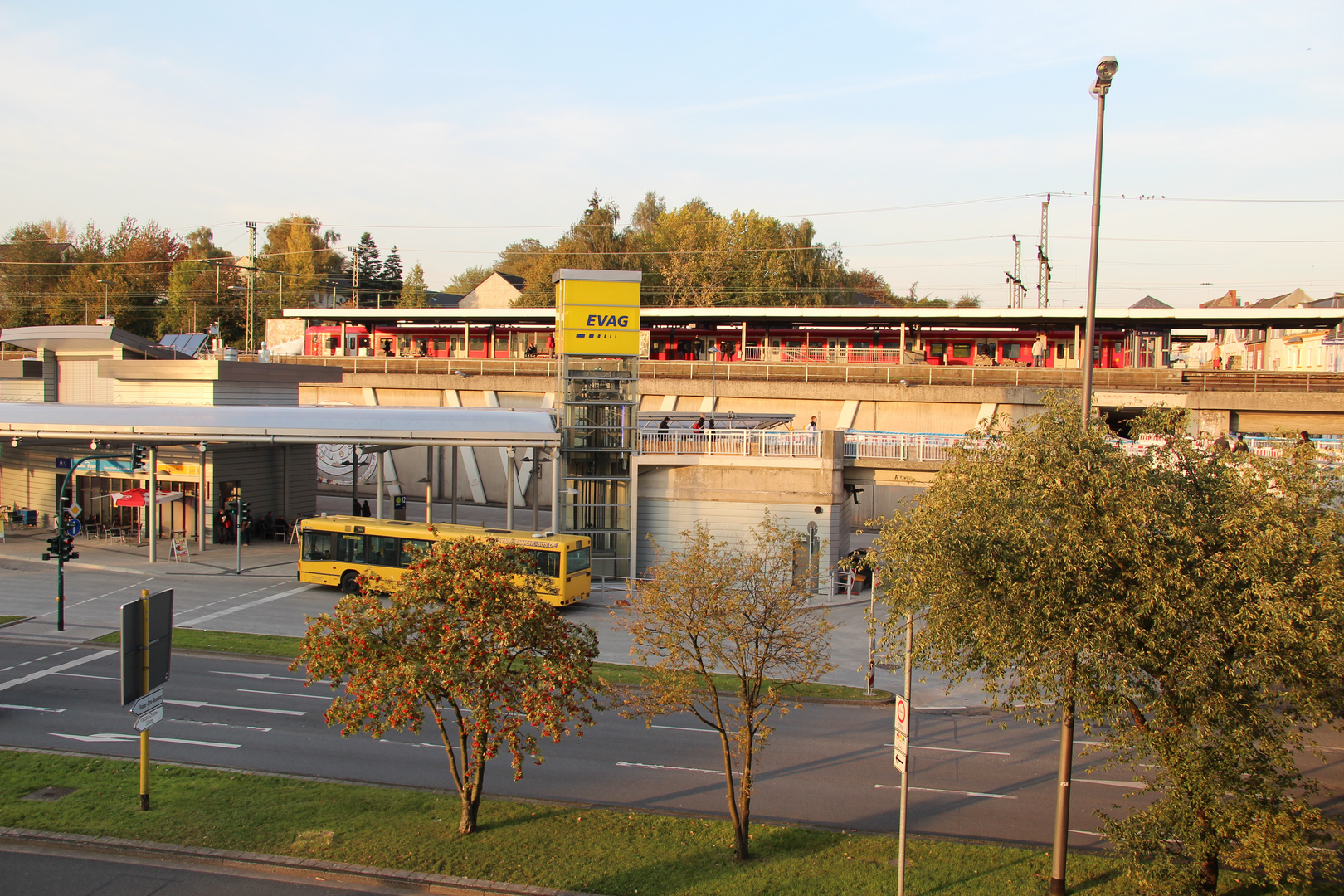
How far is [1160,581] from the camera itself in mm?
9055

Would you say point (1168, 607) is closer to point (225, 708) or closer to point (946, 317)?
point (225, 708)

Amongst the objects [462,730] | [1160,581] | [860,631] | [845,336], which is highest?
[845,336]

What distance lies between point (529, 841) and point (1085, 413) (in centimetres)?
913

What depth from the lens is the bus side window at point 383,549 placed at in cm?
2664

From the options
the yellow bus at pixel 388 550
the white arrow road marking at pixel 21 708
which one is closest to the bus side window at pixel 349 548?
the yellow bus at pixel 388 550

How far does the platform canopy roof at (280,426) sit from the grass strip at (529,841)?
15.8m

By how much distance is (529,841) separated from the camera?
11812mm

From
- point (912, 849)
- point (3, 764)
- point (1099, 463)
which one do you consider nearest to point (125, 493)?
point (3, 764)

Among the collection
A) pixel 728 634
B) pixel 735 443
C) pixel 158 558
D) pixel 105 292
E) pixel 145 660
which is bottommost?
pixel 158 558

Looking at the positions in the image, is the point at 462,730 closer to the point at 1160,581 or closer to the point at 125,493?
the point at 1160,581

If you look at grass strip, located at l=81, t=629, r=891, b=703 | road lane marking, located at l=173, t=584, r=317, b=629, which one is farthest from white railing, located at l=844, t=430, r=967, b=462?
road lane marking, located at l=173, t=584, r=317, b=629

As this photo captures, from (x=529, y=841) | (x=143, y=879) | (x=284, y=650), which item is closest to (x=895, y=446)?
(x=284, y=650)

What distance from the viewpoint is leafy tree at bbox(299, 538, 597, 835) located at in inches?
426

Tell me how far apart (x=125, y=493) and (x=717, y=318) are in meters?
28.7
